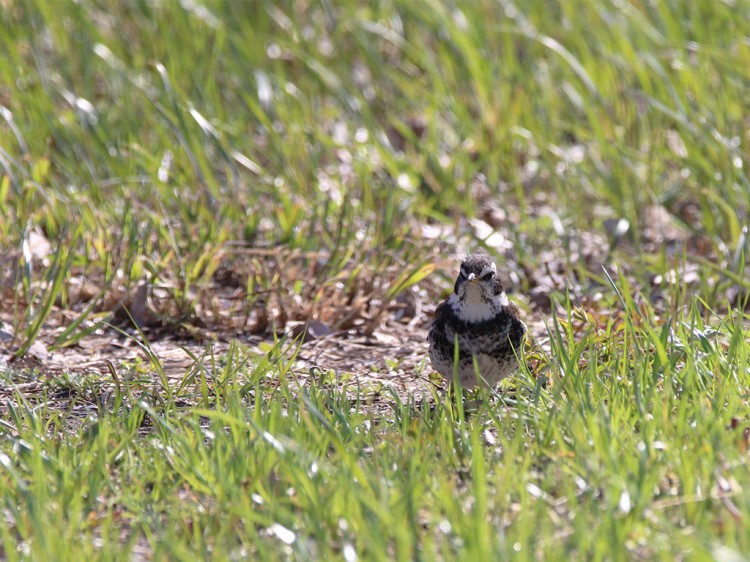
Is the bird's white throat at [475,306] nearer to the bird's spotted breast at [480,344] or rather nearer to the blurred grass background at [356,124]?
the bird's spotted breast at [480,344]

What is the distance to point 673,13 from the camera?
24.9 feet

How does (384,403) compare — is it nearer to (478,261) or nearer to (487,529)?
(478,261)

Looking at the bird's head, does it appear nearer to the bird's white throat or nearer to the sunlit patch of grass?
the bird's white throat

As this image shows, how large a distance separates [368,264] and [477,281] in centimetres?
132

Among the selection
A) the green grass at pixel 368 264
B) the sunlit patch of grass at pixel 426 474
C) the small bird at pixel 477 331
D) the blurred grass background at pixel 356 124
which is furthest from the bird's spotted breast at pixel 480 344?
the blurred grass background at pixel 356 124

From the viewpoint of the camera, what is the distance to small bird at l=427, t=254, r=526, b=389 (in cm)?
435

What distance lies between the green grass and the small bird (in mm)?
134

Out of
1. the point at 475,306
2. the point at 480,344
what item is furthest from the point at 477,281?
the point at 480,344

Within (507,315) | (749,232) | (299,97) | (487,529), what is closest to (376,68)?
(299,97)

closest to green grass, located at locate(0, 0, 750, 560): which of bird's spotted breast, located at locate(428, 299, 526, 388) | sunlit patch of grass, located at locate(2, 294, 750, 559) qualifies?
sunlit patch of grass, located at locate(2, 294, 750, 559)

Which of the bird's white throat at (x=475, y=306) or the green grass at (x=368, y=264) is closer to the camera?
the green grass at (x=368, y=264)

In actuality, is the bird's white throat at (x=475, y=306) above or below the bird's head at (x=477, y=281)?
below

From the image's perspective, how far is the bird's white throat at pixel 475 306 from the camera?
4391mm

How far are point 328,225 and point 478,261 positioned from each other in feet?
6.41
